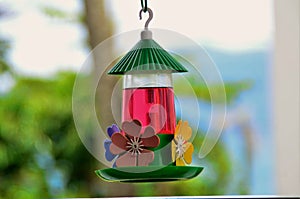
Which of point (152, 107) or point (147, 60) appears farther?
point (152, 107)

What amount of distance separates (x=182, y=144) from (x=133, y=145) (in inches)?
5.2

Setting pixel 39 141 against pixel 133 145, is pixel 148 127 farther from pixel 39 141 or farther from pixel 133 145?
pixel 39 141

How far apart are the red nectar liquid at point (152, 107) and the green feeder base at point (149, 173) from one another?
148 mm

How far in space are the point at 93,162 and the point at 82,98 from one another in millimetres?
1608

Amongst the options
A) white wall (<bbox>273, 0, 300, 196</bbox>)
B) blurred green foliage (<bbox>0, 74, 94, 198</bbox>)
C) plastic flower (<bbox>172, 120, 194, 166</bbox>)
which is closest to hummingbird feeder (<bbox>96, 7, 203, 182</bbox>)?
plastic flower (<bbox>172, 120, 194, 166</bbox>)

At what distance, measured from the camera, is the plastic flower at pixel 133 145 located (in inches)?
53.7

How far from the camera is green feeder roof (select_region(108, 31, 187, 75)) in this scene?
4.51 feet

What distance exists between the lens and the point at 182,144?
144cm

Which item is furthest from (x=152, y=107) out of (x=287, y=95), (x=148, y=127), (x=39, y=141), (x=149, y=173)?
(x=39, y=141)

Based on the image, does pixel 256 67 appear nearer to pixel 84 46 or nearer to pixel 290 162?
pixel 290 162

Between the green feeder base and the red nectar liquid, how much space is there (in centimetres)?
15

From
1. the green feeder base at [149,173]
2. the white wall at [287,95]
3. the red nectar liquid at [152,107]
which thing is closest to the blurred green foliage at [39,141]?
the white wall at [287,95]

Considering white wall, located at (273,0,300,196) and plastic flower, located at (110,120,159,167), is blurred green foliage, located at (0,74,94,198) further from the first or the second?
plastic flower, located at (110,120,159,167)

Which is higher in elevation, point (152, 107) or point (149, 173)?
point (152, 107)
